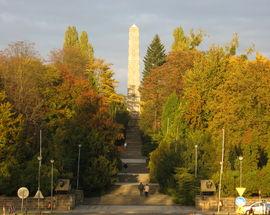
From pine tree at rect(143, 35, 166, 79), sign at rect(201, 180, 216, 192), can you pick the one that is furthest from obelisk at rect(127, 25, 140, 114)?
sign at rect(201, 180, 216, 192)

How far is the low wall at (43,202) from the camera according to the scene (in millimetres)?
41469

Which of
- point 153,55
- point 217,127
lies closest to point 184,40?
point 153,55

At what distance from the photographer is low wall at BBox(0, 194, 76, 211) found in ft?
136

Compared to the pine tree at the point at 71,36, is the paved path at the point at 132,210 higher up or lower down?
lower down

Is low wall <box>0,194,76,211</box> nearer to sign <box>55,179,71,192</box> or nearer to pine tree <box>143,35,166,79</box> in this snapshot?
sign <box>55,179,71,192</box>

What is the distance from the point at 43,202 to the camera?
137 ft

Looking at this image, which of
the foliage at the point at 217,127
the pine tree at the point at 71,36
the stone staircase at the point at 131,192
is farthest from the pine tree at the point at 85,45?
the foliage at the point at 217,127

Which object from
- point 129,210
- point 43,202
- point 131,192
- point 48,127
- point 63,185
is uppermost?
point 48,127

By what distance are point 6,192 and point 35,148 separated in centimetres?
606

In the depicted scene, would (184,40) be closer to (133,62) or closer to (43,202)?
(133,62)

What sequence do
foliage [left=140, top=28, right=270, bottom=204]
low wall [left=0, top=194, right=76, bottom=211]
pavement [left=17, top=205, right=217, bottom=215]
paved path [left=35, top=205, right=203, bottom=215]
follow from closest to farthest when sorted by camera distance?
pavement [left=17, top=205, right=217, bottom=215]
paved path [left=35, top=205, right=203, bottom=215]
low wall [left=0, top=194, right=76, bottom=211]
foliage [left=140, top=28, right=270, bottom=204]

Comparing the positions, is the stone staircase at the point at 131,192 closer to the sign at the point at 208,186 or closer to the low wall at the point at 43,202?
the sign at the point at 208,186

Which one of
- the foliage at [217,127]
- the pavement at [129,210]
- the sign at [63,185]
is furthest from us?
the foliage at [217,127]

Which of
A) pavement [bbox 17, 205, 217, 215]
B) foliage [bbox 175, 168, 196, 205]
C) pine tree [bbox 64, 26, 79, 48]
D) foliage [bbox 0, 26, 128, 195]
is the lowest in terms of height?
pavement [bbox 17, 205, 217, 215]
